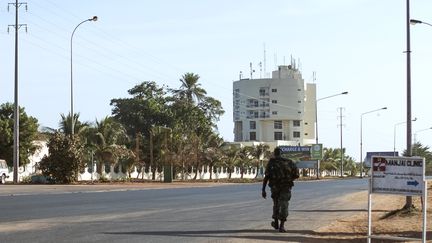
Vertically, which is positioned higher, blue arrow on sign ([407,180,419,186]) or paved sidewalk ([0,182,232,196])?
blue arrow on sign ([407,180,419,186])

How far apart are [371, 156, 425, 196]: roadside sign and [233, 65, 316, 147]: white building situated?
4979 inches

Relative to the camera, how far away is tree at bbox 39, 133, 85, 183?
50281 millimetres

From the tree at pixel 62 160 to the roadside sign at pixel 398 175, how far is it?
41156mm

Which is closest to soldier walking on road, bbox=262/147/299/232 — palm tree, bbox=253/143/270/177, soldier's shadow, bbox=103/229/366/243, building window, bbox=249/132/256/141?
soldier's shadow, bbox=103/229/366/243

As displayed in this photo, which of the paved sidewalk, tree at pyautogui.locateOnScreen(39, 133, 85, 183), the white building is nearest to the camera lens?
the paved sidewalk

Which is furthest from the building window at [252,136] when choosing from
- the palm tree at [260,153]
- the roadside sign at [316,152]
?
the roadside sign at [316,152]

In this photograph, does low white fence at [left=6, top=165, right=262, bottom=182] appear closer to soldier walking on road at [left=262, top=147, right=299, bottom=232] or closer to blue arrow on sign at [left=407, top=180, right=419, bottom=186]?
soldier walking on road at [left=262, top=147, right=299, bottom=232]

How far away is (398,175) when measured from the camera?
11242 millimetres

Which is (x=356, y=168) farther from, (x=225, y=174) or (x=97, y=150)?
(x=97, y=150)

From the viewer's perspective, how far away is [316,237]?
14.0 meters

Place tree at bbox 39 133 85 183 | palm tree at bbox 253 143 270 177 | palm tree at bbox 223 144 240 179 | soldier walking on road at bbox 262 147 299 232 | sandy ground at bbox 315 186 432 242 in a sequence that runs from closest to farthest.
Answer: sandy ground at bbox 315 186 432 242, soldier walking on road at bbox 262 147 299 232, tree at bbox 39 133 85 183, palm tree at bbox 223 144 240 179, palm tree at bbox 253 143 270 177

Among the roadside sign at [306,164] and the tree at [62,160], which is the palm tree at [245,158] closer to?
the roadside sign at [306,164]

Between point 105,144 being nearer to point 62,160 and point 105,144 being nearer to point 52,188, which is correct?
point 62,160

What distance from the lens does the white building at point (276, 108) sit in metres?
142
